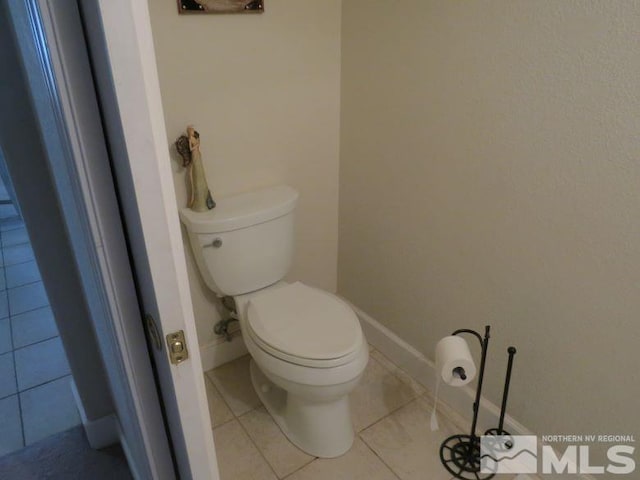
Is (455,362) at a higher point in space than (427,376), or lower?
higher

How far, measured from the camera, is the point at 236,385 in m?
1.85

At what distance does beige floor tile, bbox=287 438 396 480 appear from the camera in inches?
57.4

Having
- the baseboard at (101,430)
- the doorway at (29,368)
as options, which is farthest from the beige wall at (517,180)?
the doorway at (29,368)

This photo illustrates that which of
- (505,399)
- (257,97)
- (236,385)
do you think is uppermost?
(257,97)

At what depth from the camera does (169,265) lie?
0.55m

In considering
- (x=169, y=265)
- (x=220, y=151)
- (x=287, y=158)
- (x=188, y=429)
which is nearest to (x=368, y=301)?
(x=287, y=158)

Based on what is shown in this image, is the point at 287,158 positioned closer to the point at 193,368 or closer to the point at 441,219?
the point at 441,219

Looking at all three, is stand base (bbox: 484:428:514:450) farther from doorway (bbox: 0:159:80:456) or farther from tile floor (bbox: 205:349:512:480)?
doorway (bbox: 0:159:80:456)

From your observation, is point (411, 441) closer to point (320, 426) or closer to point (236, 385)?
point (320, 426)

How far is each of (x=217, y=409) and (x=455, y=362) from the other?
3.19ft

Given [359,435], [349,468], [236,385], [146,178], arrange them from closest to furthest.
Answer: [146,178] → [349,468] → [359,435] → [236,385]
